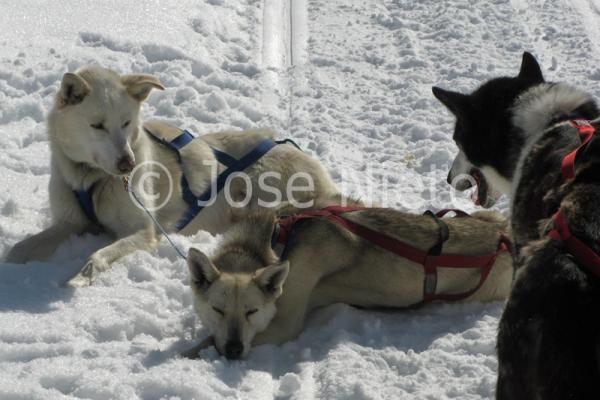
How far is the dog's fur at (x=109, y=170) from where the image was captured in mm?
4875

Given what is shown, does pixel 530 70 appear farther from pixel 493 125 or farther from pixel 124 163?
pixel 124 163

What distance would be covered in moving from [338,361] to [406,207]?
2294mm

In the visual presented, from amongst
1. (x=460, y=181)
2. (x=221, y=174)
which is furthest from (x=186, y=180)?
(x=460, y=181)

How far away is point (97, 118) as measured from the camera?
4.89m

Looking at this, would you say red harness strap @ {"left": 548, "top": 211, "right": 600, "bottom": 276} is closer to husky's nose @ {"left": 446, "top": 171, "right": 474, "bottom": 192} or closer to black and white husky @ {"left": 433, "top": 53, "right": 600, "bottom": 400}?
black and white husky @ {"left": 433, "top": 53, "right": 600, "bottom": 400}

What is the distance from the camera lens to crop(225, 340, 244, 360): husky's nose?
3977 millimetres

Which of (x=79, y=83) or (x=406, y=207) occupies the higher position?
(x=79, y=83)

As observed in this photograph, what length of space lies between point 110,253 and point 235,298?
105 cm

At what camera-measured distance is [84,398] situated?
10.9 ft

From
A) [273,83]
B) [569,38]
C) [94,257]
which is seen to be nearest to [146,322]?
[94,257]

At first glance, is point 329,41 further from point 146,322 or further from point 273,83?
point 146,322

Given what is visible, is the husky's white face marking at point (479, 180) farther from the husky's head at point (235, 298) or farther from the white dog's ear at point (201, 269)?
the white dog's ear at point (201, 269)

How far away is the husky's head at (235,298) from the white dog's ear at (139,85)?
1389 mm

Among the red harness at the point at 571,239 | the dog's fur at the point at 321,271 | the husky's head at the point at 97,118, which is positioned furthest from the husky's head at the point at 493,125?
the husky's head at the point at 97,118
